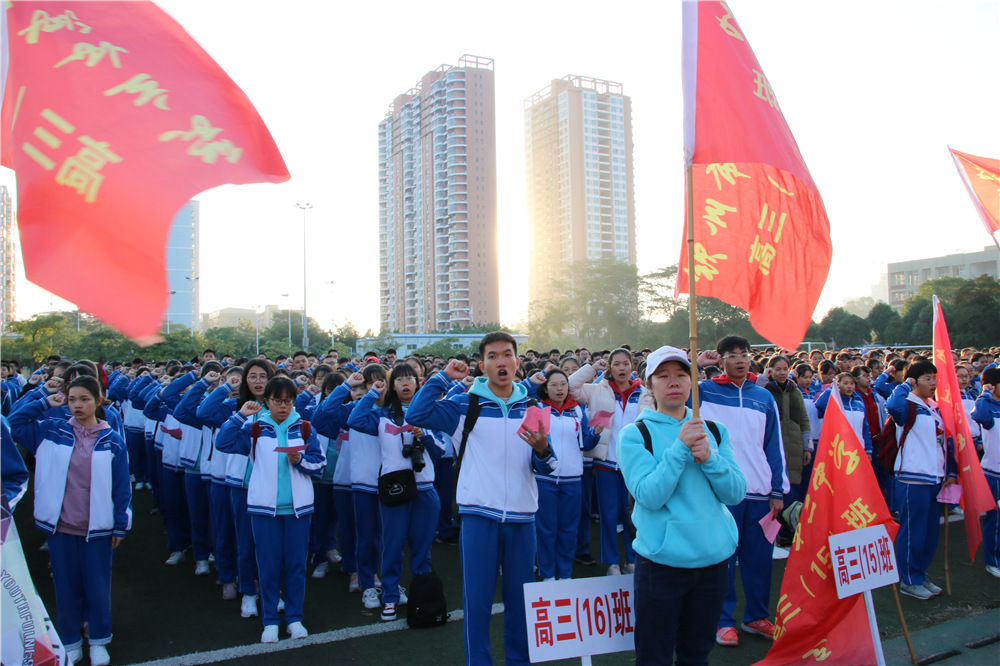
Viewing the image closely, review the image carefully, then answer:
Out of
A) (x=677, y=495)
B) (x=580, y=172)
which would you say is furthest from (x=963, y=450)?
(x=580, y=172)

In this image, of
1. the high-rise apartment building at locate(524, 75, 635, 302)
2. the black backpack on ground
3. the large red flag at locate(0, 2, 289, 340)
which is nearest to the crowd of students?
the black backpack on ground

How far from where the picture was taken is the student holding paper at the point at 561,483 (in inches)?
223

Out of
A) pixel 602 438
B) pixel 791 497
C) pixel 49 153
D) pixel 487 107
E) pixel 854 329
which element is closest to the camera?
pixel 49 153

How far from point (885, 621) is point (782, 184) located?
3.45 meters

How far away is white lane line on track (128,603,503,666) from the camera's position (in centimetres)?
427

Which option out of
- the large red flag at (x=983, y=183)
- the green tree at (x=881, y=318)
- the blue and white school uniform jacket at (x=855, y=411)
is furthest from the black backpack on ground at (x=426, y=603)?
the green tree at (x=881, y=318)

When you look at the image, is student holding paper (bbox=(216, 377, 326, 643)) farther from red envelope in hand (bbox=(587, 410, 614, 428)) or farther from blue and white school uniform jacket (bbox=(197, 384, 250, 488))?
red envelope in hand (bbox=(587, 410, 614, 428))

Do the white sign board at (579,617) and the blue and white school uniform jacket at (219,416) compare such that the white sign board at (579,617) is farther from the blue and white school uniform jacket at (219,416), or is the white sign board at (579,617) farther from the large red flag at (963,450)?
the large red flag at (963,450)

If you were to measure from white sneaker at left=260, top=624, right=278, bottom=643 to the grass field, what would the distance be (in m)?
0.05

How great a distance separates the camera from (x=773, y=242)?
3525mm

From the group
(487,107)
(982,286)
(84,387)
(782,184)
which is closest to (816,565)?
(782,184)

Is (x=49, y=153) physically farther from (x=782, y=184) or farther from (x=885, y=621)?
(x=885, y=621)

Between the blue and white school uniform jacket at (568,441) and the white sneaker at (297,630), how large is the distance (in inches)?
85.4

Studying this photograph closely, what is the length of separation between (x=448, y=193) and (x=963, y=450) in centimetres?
8921
